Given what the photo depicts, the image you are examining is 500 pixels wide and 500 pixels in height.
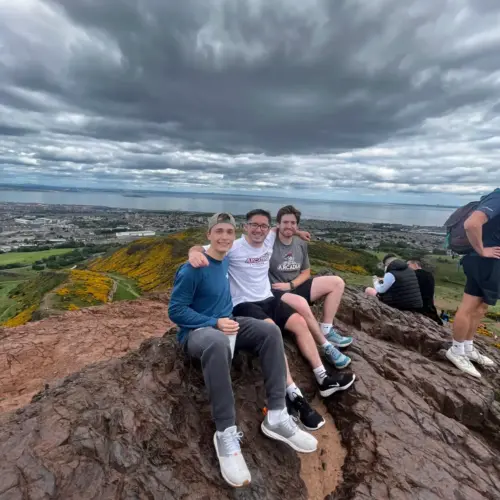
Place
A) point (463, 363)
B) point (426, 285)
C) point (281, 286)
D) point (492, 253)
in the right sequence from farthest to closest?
point (426, 285)
point (463, 363)
point (281, 286)
point (492, 253)

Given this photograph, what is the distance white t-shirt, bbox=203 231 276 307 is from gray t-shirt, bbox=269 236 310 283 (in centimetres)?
74

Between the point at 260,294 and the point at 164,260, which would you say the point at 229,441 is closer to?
the point at 260,294

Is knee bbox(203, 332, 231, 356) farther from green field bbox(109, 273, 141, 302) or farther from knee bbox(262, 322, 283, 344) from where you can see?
green field bbox(109, 273, 141, 302)

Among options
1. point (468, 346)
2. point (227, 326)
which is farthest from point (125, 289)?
point (227, 326)

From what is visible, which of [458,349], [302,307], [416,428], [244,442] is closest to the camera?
[244,442]

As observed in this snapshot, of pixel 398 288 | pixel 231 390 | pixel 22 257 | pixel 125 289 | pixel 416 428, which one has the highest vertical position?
pixel 231 390

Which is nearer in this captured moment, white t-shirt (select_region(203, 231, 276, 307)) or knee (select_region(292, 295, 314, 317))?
white t-shirt (select_region(203, 231, 276, 307))

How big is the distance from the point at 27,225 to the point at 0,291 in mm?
131348

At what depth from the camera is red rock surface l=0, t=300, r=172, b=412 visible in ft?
26.3

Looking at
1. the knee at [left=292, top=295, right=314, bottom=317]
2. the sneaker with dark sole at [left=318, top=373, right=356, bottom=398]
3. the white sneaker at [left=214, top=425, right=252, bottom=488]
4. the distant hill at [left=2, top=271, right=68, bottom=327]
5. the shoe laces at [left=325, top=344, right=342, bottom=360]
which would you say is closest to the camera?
the white sneaker at [left=214, top=425, right=252, bottom=488]

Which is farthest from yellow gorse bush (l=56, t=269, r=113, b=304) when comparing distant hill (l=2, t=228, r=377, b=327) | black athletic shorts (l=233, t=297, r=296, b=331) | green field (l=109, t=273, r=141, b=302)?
black athletic shorts (l=233, t=297, r=296, b=331)

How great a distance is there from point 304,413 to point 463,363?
13.3 feet

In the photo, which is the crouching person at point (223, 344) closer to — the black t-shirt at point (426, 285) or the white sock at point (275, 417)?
the white sock at point (275, 417)

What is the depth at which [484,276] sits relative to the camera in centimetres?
611
